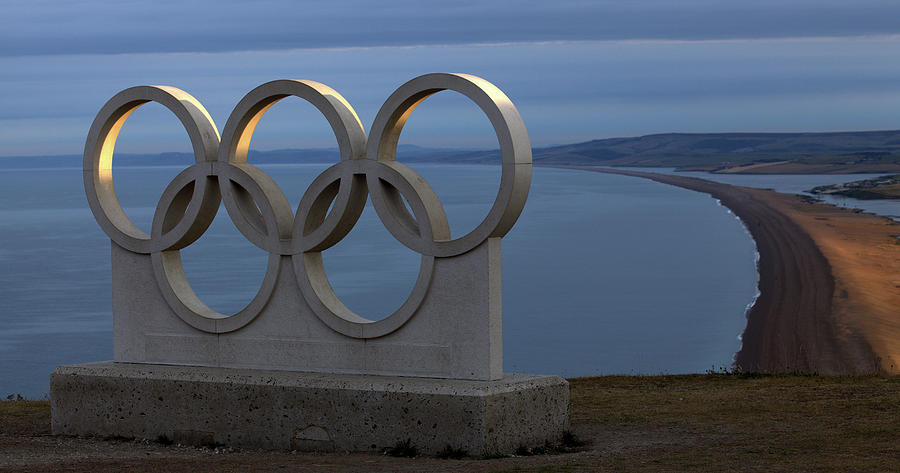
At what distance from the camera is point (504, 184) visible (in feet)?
37.7

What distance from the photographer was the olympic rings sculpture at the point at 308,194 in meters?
11.7

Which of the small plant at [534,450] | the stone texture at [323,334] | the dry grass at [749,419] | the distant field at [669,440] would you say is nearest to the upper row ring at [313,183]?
the stone texture at [323,334]

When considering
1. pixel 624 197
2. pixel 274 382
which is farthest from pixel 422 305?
pixel 624 197

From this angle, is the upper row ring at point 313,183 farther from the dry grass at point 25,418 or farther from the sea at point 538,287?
the sea at point 538,287

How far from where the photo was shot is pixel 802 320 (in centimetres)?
3816

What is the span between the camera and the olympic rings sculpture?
11.7m

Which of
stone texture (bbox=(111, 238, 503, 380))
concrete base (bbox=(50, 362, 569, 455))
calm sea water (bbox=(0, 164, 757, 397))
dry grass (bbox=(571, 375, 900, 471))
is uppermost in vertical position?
stone texture (bbox=(111, 238, 503, 380))

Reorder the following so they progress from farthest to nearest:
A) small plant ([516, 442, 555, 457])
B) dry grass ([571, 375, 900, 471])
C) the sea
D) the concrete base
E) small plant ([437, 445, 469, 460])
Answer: the sea
small plant ([516, 442, 555, 457])
the concrete base
small plant ([437, 445, 469, 460])
dry grass ([571, 375, 900, 471])

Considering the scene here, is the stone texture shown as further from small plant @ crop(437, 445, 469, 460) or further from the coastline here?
the coastline

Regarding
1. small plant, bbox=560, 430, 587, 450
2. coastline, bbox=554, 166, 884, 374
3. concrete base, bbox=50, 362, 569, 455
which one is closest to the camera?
concrete base, bbox=50, 362, 569, 455

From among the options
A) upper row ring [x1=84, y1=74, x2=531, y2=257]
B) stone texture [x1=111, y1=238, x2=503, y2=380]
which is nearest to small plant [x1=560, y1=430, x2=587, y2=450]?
stone texture [x1=111, y1=238, x2=503, y2=380]

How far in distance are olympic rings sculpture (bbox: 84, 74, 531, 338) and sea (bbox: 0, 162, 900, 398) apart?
17.7 m

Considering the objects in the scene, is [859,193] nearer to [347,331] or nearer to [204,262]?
[204,262]

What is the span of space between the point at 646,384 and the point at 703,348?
21.9m
